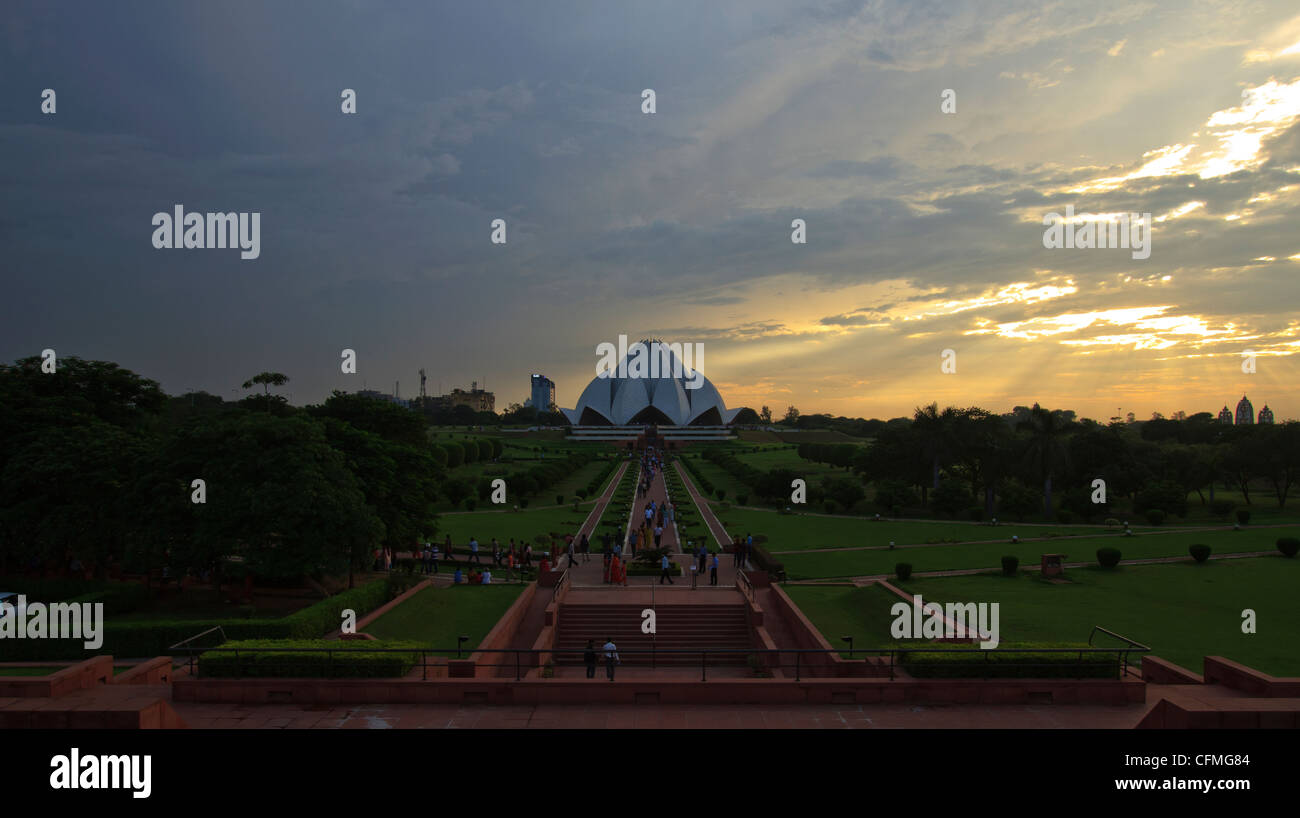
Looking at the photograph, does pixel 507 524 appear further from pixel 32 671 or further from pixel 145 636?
pixel 32 671

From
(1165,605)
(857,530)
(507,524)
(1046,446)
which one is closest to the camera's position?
(1165,605)

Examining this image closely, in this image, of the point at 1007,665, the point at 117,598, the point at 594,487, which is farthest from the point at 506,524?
the point at 1007,665

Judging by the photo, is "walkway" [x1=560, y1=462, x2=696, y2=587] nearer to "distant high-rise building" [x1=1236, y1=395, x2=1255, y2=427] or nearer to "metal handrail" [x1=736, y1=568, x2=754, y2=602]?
"metal handrail" [x1=736, y1=568, x2=754, y2=602]

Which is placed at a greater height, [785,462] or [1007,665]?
[785,462]

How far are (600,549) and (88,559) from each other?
1277cm

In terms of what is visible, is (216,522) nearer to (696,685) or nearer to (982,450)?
(696,685)

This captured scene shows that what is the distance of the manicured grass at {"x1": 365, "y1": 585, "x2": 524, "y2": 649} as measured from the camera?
13594 millimetres

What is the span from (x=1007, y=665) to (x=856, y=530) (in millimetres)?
18666

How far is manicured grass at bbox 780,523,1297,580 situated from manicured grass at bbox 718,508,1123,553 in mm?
1437

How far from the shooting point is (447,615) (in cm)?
1494

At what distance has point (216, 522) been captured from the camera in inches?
557

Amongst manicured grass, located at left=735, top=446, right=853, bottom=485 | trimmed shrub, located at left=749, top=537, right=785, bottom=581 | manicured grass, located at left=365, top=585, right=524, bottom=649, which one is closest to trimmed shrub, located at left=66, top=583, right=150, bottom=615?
manicured grass, located at left=365, top=585, right=524, bottom=649
